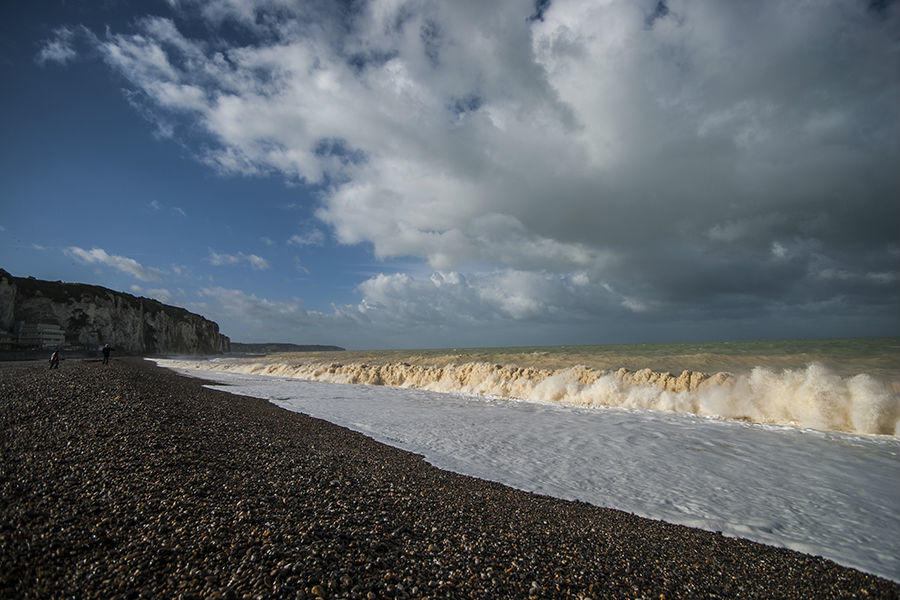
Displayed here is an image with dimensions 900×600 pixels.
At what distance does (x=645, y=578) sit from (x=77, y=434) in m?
9.06

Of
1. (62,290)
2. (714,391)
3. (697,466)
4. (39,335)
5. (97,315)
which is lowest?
(697,466)

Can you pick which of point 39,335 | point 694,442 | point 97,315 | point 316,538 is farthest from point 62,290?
point 694,442

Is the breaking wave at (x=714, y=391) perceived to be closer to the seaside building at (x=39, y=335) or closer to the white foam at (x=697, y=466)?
the white foam at (x=697, y=466)

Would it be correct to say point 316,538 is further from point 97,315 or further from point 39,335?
point 97,315

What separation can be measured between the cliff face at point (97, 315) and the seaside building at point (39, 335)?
1.82 metres

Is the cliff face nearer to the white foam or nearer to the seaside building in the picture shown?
the seaside building

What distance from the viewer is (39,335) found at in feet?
147

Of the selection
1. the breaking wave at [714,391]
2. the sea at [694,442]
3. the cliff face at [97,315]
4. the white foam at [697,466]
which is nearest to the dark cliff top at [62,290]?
the cliff face at [97,315]

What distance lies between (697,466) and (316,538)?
309 inches

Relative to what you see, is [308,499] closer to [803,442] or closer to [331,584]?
[331,584]

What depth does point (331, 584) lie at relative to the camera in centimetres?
293

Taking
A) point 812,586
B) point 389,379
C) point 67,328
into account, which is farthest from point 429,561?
point 67,328

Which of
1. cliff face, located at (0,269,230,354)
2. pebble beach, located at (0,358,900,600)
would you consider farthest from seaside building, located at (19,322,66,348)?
pebble beach, located at (0,358,900,600)

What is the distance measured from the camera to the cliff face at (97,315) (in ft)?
154
